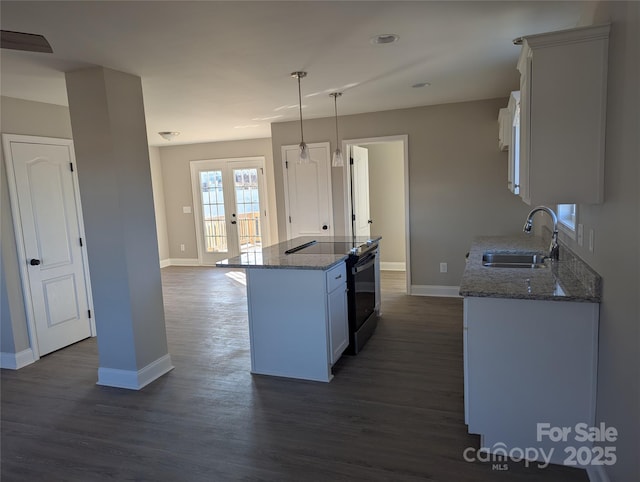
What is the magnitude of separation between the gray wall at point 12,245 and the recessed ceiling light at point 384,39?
3.18 meters

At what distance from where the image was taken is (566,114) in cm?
202

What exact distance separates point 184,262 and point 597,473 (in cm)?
782

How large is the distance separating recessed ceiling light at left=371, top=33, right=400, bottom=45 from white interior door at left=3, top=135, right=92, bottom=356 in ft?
10.4

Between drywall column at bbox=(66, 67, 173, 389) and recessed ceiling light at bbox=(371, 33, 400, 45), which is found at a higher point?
recessed ceiling light at bbox=(371, 33, 400, 45)

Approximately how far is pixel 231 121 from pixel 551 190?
15.0ft

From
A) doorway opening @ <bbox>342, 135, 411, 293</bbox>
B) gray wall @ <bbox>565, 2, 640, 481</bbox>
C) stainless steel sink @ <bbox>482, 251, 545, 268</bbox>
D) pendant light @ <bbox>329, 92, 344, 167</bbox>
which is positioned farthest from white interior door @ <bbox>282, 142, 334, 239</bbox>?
gray wall @ <bbox>565, 2, 640, 481</bbox>

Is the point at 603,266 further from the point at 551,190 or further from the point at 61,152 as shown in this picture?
the point at 61,152

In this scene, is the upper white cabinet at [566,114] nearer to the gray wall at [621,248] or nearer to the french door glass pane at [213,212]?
the gray wall at [621,248]

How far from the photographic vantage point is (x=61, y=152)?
161 inches

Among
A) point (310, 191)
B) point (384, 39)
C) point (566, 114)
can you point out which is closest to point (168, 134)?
point (310, 191)

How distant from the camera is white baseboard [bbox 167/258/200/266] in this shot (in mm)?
8492

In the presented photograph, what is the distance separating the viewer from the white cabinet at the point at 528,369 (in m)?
2.04

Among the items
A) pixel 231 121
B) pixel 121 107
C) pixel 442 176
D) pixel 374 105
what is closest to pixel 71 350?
pixel 121 107

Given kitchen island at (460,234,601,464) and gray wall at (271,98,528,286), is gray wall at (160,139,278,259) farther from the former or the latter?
kitchen island at (460,234,601,464)
